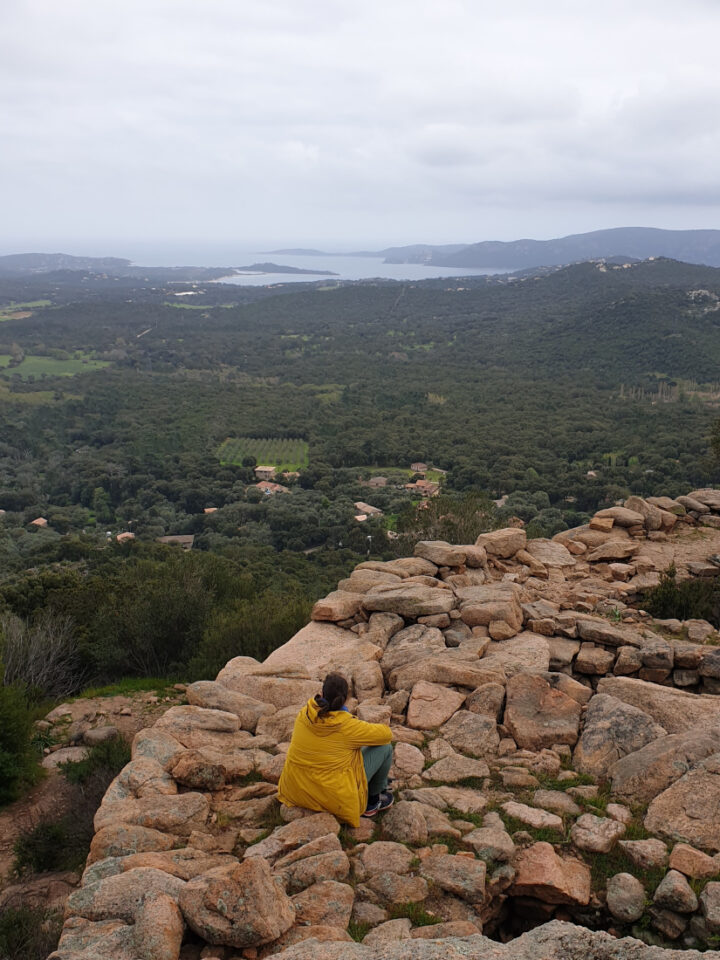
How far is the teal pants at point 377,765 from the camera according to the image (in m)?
5.86

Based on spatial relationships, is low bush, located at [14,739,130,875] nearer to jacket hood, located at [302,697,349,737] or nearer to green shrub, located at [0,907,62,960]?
green shrub, located at [0,907,62,960]

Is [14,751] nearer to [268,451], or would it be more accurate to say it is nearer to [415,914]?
[415,914]

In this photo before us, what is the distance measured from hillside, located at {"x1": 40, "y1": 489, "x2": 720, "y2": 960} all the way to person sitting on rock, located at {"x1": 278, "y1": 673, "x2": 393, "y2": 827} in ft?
0.55

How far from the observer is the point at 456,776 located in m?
6.69

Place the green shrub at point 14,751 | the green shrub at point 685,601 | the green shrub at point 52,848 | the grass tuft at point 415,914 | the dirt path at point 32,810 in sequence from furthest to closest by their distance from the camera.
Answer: the green shrub at point 685,601
the green shrub at point 14,751
the dirt path at point 32,810
the green shrub at point 52,848
the grass tuft at point 415,914

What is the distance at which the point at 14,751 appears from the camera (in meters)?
9.53

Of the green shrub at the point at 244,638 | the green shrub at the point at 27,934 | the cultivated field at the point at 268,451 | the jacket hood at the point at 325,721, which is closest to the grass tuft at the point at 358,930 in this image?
the jacket hood at the point at 325,721

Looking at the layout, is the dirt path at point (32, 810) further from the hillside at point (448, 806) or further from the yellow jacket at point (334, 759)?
the yellow jacket at point (334, 759)

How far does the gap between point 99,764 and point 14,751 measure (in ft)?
4.69

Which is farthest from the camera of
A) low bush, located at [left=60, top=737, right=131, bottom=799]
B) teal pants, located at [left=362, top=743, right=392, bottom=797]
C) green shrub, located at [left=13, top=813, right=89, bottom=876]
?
low bush, located at [left=60, top=737, right=131, bottom=799]

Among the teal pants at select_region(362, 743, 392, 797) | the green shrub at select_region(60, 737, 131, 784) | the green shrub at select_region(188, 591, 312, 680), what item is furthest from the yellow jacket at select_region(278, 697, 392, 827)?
the green shrub at select_region(188, 591, 312, 680)

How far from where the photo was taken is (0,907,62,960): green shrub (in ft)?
18.6

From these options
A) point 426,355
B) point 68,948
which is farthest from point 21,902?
point 426,355

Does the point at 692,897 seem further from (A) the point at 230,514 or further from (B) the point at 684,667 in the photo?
(A) the point at 230,514
